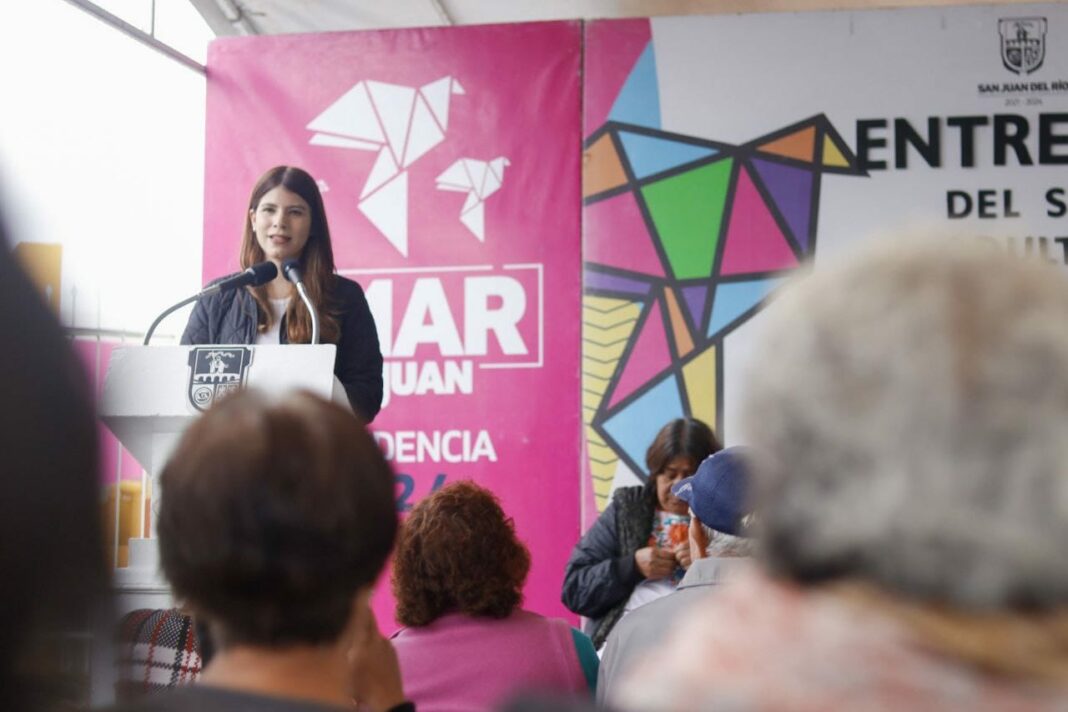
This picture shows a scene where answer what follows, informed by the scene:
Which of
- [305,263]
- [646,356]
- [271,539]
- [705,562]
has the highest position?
[305,263]

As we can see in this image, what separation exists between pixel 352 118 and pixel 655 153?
1270mm

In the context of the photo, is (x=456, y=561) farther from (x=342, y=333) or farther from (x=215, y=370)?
(x=342, y=333)

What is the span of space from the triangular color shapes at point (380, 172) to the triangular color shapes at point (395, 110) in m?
0.04

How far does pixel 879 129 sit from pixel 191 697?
4727 mm

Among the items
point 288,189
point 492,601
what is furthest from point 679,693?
point 288,189

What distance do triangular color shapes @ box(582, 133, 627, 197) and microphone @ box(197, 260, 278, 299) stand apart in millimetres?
2213

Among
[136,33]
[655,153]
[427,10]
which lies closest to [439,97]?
[655,153]

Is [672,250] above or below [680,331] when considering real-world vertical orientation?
above

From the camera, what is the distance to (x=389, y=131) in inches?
219

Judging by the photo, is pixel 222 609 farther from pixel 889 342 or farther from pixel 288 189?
pixel 288 189

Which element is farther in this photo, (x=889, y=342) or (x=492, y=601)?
(x=492, y=601)

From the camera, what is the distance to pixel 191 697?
3.30 ft

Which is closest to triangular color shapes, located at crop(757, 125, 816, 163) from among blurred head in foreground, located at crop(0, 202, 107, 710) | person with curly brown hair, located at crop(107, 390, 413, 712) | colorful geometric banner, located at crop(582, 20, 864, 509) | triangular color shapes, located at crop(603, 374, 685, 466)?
colorful geometric banner, located at crop(582, 20, 864, 509)

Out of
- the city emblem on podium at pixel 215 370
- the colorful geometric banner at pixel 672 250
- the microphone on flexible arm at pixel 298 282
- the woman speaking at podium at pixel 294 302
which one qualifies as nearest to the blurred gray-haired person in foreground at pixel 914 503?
the city emblem on podium at pixel 215 370
